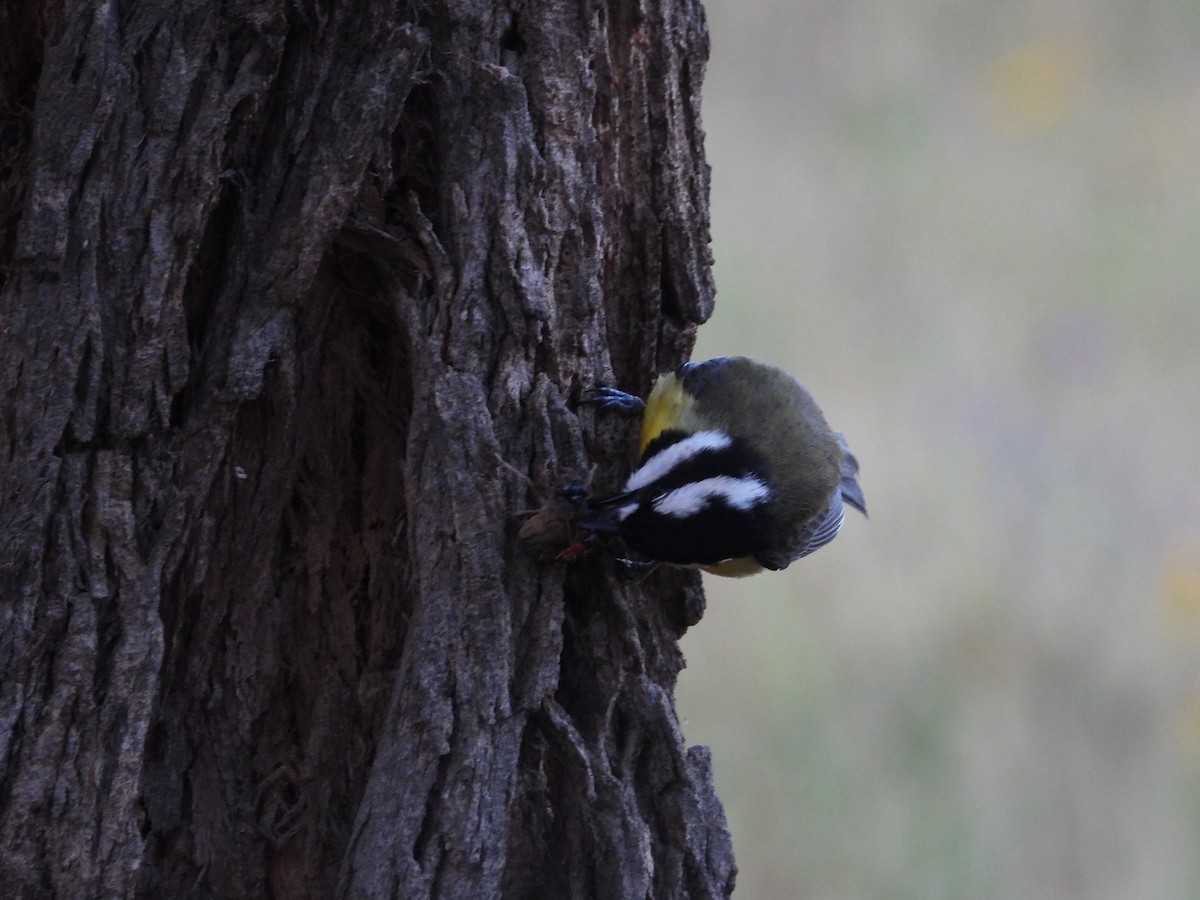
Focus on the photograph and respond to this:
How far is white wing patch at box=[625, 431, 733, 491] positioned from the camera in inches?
87.7

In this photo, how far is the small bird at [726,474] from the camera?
214 cm

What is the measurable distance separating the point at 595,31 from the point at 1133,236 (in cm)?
541

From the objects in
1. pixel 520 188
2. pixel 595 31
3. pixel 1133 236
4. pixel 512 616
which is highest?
pixel 1133 236

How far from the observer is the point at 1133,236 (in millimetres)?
6746

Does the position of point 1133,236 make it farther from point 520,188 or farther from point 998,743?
point 520,188

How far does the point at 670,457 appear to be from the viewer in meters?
2.30

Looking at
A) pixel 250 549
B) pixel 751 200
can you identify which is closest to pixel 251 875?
pixel 250 549

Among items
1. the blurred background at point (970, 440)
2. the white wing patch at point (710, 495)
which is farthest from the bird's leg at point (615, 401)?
the blurred background at point (970, 440)

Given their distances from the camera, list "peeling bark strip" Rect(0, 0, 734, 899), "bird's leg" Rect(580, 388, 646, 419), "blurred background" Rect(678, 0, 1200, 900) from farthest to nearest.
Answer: "blurred background" Rect(678, 0, 1200, 900) → "bird's leg" Rect(580, 388, 646, 419) → "peeling bark strip" Rect(0, 0, 734, 899)

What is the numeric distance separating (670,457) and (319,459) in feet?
2.04

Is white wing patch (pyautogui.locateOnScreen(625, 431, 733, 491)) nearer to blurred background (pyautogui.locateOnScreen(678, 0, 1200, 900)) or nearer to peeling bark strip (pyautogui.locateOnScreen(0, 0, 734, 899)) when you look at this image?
peeling bark strip (pyautogui.locateOnScreen(0, 0, 734, 899))

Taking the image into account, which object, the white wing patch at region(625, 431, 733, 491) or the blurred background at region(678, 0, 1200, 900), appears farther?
the blurred background at region(678, 0, 1200, 900)

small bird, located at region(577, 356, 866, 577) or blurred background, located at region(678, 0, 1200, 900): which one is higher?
blurred background, located at region(678, 0, 1200, 900)

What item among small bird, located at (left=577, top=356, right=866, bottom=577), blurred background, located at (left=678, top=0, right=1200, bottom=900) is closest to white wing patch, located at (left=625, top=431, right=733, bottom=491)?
small bird, located at (left=577, top=356, right=866, bottom=577)
